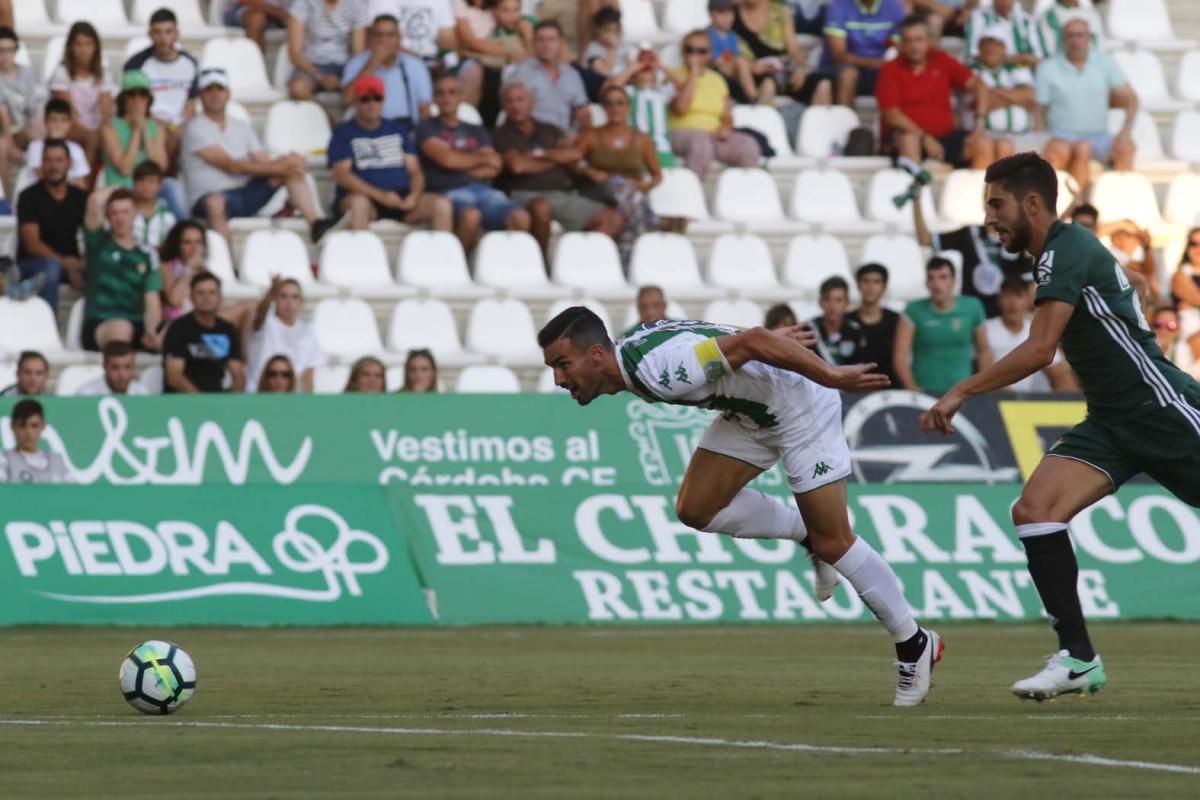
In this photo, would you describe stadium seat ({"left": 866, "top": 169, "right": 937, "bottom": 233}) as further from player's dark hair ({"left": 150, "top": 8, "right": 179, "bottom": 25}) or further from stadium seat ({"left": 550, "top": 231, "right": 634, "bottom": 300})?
player's dark hair ({"left": 150, "top": 8, "right": 179, "bottom": 25})

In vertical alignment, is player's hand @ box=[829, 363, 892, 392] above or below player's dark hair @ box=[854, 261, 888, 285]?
above

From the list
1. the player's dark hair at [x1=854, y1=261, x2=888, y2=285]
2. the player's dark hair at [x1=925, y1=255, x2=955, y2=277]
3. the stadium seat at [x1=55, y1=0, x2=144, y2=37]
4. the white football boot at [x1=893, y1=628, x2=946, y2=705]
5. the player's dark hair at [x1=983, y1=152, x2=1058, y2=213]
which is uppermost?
the stadium seat at [x1=55, y1=0, x2=144, y2=37]

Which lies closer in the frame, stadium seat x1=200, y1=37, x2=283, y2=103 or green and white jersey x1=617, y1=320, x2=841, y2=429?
green and white jersey x1=617, y1=320, x2=841, y2=429

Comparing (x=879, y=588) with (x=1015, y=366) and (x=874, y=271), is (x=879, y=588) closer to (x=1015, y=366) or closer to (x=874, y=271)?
(x=1015, y=366)

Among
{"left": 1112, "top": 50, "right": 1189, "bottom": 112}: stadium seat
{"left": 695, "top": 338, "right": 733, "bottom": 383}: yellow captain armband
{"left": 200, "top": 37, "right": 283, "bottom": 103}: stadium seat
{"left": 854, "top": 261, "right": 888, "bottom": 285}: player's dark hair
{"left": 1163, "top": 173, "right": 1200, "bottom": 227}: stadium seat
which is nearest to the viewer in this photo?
{"left": 695, "top": 338, "right": 733, "bottom": 383}: yellow captain armband

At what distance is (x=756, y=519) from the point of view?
1073 cm

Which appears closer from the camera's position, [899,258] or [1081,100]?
[899,258]

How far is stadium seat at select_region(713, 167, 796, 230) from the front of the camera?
24094 mm

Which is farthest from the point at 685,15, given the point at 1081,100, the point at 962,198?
the point at 1081,100

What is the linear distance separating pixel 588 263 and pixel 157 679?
1349 centimetres

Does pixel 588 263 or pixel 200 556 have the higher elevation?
pixel 588 263

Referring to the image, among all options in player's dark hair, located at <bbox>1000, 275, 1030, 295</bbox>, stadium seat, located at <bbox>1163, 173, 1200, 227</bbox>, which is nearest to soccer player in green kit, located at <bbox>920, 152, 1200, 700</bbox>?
player's dark hair, located at <bbox>1000, 275, 1030, 295</bbox>

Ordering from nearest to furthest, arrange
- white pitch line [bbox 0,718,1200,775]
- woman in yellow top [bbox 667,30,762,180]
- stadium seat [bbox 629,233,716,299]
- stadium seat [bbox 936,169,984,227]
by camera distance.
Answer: white pitch line [bbox 0,718,1200,775]
stadium seat [bbox 629,233,716,299]
woman in yellow top [bbox 667,30,762,180]
stadium seat [bbox 936,169,984,227]

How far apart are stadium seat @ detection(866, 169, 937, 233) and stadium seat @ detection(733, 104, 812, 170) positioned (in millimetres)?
803
